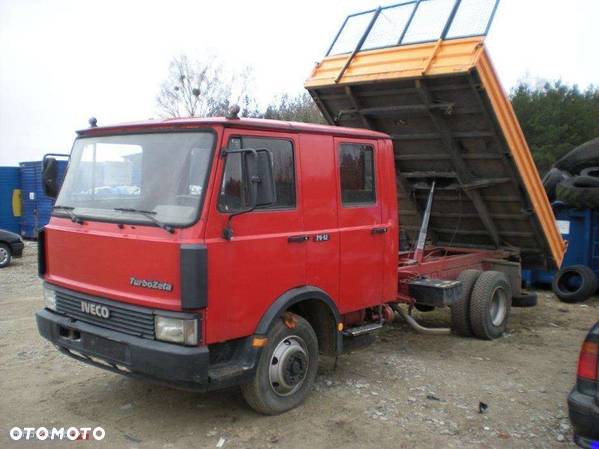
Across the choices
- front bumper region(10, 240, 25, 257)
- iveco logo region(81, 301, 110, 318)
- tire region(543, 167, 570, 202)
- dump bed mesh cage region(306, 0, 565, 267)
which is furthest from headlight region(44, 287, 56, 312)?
front bumper region(10, 240, 25, 257)

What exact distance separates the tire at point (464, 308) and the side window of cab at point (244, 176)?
10.5 ft

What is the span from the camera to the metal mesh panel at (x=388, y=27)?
21.9 feet

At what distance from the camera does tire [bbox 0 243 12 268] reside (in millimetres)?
12891

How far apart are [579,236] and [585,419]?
25.6 feet

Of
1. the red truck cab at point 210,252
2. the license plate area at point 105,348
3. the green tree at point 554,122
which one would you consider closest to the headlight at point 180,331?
the red truck cab at point 210,252

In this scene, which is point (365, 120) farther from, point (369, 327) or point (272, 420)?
point (272, 420)

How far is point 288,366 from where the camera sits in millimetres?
4586

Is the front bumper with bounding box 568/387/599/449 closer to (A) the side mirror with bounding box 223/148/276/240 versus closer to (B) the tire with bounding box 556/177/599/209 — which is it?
(A) the side mirror with bounding box 223/148/276/240

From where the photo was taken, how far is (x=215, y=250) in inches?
156

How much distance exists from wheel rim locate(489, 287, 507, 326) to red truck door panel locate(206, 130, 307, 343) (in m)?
3.61

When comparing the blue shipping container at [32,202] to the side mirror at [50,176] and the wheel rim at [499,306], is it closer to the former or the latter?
the side mirror at [50,176]

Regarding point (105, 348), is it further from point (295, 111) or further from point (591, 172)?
point (295, 111)

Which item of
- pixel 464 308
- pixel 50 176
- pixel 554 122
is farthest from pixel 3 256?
pixel 554 122

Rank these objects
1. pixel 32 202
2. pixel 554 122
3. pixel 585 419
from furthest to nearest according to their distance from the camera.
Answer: pixel 554 122, pixel 32 202, pixel 585 419
